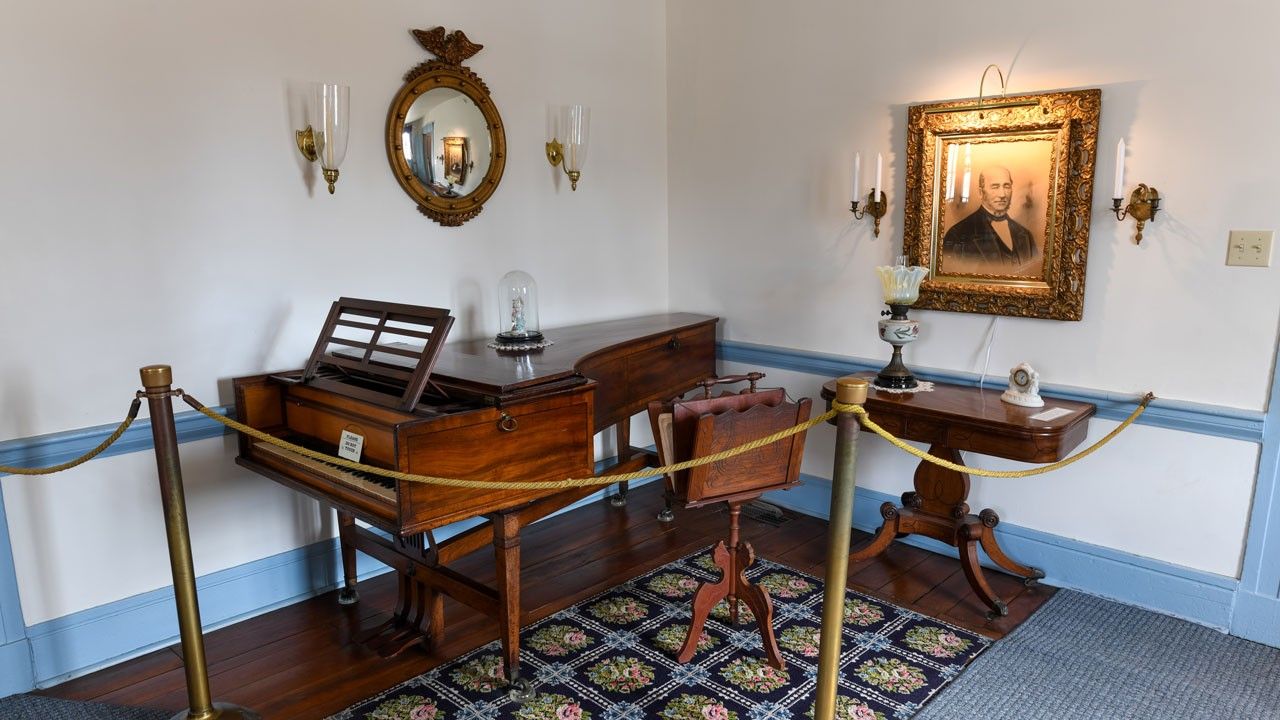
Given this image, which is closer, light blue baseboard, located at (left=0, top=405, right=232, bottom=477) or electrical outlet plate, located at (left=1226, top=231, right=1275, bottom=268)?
light blue baseboard, located at (left=0, top=405, right=232, bottom=477)

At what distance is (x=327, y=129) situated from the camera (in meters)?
3.06

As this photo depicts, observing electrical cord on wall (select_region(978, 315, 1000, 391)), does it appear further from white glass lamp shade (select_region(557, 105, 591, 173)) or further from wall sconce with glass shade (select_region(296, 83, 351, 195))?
wall sconce with glass shade (select_region(296, 83, 351, 195))

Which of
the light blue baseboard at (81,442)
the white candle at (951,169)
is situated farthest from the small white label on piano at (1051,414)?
the light blue baseboard at (81,442)

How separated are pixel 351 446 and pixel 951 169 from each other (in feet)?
8.73

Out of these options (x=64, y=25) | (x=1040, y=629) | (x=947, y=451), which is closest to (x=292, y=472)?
(x=64, y=25)

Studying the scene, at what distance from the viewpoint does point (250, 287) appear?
304 centimetres

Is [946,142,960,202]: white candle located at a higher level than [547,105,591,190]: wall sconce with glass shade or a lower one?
lower

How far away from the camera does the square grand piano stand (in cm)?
237

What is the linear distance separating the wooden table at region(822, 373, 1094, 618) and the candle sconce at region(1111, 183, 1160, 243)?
2.40 feet

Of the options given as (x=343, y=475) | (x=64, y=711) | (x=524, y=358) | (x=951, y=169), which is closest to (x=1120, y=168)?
(x=951, y=169)

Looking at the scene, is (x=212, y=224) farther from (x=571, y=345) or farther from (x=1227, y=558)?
(x=1227, y=558)

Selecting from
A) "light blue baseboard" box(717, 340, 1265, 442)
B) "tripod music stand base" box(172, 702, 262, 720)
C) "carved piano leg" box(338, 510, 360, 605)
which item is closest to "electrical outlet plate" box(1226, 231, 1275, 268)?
"light blue baseboard" box(717, 340, 1265, 442)

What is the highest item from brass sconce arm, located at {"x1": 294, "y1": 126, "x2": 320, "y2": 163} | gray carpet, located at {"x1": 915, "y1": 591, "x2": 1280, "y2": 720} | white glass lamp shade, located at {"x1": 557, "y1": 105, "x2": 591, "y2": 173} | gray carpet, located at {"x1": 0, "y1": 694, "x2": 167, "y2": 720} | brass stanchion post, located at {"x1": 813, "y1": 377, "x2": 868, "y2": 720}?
white glass lamp shade, located at {"x1": 557, "y1": 105, "x2": 591, "y2": 173}

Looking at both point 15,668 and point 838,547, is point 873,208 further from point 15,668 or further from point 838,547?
point 15,668
